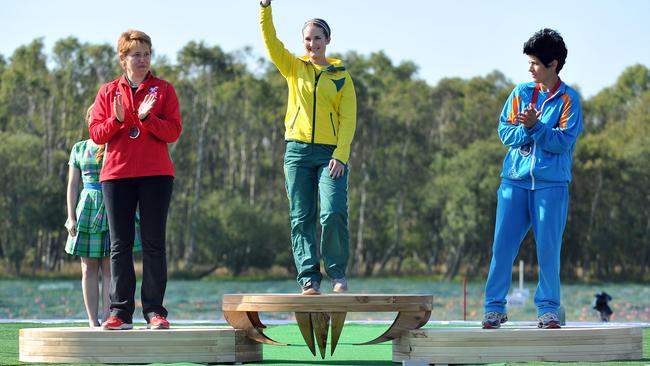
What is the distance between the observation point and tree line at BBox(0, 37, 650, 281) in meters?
54.3

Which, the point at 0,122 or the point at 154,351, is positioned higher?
the point at 0,122

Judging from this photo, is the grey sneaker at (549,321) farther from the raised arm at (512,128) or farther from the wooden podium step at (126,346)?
the wooden podium step at (126,346)

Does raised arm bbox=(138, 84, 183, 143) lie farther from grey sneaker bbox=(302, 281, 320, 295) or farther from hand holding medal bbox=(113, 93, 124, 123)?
grey sneaker bbox=(302, 281, 320, 295)

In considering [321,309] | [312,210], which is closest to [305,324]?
[321,309]

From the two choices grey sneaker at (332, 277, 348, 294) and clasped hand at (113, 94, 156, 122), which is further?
grey sneaker at (332, 277, 348, 294)

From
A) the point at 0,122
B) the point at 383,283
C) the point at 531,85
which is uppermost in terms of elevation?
the point at 0,122

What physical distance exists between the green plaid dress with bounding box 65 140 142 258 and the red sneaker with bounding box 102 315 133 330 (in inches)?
63.8

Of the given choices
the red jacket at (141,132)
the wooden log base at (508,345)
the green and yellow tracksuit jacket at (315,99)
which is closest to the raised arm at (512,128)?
the green and yellow tracksuit jacket at (315,99)

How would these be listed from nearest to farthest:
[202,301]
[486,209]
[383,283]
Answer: [202,301] < [383,283] < [486,209]

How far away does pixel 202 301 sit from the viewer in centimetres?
3541

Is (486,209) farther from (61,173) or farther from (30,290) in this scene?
(30,290)

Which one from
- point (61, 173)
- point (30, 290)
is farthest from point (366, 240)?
point (30, 290)

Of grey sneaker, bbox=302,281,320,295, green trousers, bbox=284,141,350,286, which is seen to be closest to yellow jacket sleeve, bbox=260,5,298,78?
green trousers, bbox=284,141,350,286

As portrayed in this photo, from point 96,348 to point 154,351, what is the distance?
1.14 ft
